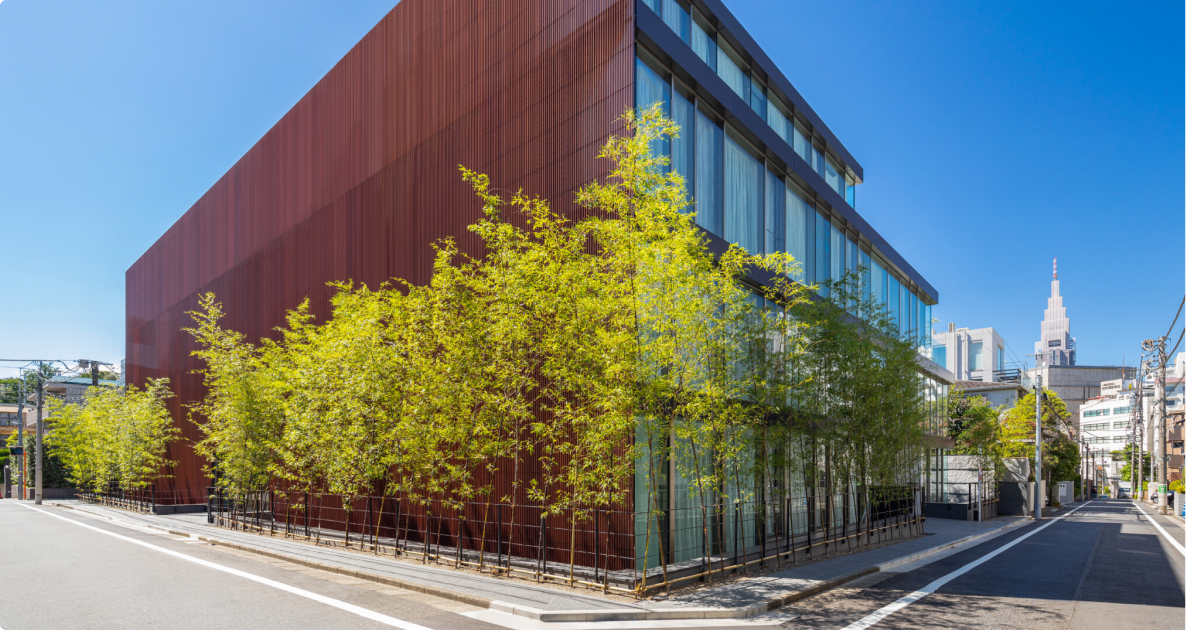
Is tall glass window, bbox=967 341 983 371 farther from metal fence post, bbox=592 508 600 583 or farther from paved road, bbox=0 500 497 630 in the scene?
paved road, bbox=0 500 497 630

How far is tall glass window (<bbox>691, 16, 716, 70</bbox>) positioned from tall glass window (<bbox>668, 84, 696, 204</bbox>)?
1824 millimetres

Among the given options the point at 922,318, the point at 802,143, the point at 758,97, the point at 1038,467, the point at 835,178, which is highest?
the point at 758,97

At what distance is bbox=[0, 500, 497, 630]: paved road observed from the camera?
9250mm

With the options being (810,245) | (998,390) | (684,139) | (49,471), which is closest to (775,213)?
(810,245)

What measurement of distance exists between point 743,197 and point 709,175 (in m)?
2.08

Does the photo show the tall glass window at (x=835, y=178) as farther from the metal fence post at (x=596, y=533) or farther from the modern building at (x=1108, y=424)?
the modern building at (x=1108, y=424)

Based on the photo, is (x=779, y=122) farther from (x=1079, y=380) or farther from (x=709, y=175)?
(x=1079, y=380)

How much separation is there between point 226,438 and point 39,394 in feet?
105

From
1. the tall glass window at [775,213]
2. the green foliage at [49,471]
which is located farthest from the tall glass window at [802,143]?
the green foliage at [49,471]

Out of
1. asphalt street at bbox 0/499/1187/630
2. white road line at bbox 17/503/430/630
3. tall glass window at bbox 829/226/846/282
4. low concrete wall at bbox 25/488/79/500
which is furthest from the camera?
low concrete wall at bbox 25/488/79/500

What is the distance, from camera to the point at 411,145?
20062mm

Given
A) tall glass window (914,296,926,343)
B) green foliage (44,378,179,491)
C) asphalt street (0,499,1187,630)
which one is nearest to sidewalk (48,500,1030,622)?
asphalt street (0,499,1187,630)

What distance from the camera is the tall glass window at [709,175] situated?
15555mm

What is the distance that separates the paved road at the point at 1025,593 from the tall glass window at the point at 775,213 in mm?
8584
